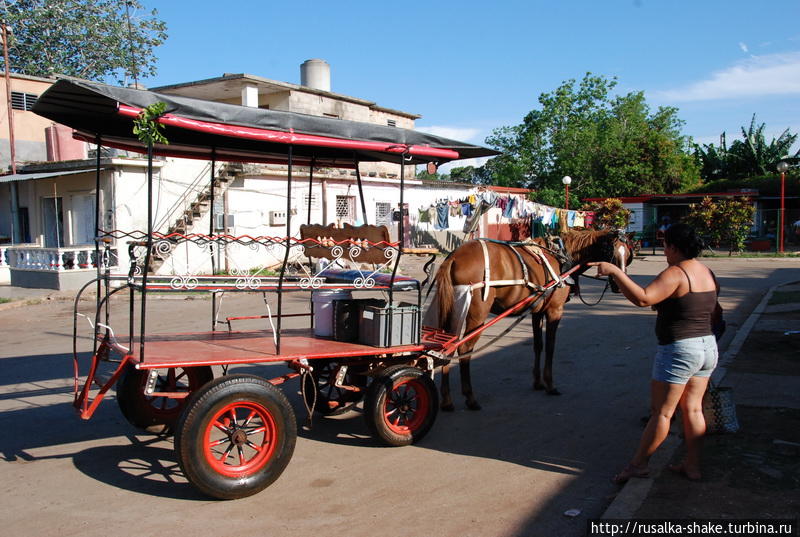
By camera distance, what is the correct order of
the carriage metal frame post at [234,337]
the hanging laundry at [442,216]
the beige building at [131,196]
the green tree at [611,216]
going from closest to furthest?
the carriage metal frame post at [234,337], the beige building at [131,196], the hanging laundry at [442,216], the green tree at [611,216]

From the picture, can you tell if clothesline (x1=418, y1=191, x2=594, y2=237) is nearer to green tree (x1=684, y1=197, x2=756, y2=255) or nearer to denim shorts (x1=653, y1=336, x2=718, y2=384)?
green tree (x1=684, y1=197, x2=756, y2=255)

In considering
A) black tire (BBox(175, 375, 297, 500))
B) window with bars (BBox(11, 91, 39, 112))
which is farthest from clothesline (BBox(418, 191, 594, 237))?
black tire (BBox(175, 375, 297, 500))

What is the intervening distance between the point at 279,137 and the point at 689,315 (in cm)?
320

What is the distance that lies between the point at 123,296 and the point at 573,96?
138ft

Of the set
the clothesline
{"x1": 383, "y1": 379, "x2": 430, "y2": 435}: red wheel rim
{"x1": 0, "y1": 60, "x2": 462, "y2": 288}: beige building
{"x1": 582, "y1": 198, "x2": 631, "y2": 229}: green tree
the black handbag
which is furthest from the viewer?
{"x1": 582, "y1": 198, "x2": 631, "y2": 229}: green tree

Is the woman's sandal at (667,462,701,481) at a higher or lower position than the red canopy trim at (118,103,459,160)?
lower

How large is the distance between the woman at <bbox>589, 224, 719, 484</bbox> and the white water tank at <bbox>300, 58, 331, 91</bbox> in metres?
28.2

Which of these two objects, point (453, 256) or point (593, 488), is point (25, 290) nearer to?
point (453, 256)

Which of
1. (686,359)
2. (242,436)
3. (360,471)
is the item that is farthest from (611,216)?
(242,436)

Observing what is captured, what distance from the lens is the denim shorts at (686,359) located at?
13.7ft

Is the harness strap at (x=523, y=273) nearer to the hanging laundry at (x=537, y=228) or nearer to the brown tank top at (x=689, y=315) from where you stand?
the brown tank top at (x=689, y=315)

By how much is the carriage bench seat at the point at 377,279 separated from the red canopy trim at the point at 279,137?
1141mm

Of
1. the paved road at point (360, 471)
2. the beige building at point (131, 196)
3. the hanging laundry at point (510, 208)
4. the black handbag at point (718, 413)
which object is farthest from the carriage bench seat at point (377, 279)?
the hanging laundry at point (510, 208)

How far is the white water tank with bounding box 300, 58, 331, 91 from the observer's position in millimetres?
30625
